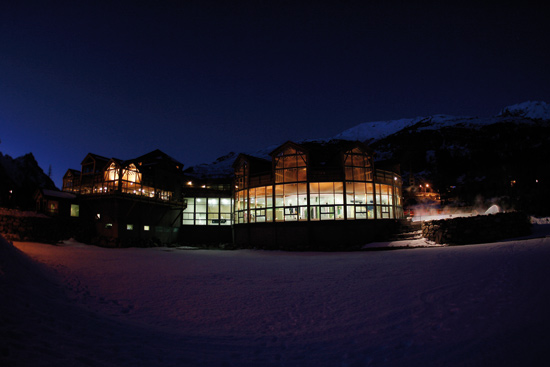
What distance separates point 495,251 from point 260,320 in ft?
30.9

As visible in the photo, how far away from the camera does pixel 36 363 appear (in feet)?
11.7

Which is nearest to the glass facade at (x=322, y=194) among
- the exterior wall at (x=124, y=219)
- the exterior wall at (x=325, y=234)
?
the exterior wall at (x=325, y=234)

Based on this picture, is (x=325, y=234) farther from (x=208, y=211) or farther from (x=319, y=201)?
(x=208, y=211)

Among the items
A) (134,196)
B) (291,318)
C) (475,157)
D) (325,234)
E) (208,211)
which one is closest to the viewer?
(291,318)

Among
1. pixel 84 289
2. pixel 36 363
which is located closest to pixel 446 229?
pixel 84 289

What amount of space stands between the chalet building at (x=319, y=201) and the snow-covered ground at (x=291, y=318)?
14.8 meters

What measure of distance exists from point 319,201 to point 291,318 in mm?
19421

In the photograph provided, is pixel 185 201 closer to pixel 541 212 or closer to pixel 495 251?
pixel 495 251

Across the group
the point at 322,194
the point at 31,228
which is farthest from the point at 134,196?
the point at 322,194

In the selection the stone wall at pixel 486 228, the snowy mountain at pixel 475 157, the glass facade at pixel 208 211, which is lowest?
the stone wall at pixel 486 228

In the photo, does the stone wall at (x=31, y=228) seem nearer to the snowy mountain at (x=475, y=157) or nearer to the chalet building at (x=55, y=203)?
the chalet building at (x=55, y=203)

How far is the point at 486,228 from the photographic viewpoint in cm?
1669

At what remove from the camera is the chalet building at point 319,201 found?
24.7 metres

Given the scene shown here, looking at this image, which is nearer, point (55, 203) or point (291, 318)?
point (291, 318)
